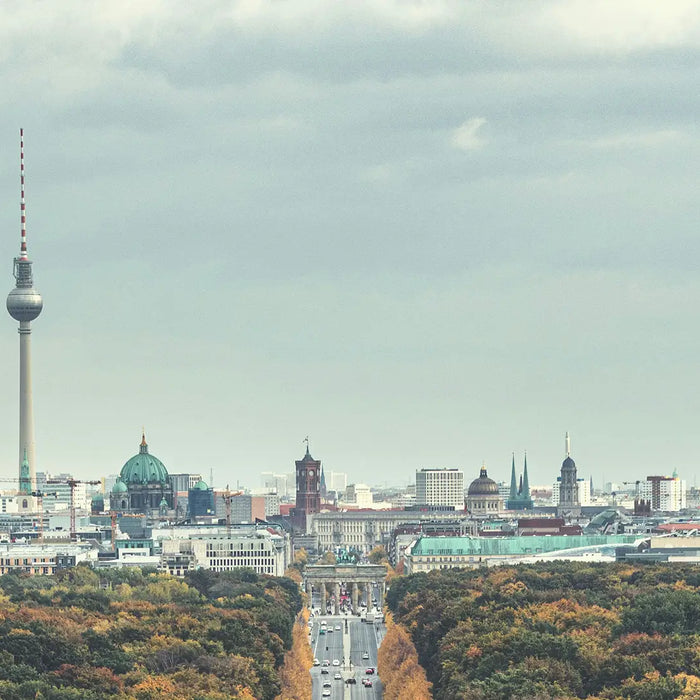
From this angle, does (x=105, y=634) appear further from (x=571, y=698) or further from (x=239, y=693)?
(x=571, y=698)

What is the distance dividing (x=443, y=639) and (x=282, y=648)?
13.0 metres

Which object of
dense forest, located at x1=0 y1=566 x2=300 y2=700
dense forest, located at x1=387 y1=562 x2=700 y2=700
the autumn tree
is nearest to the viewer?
dense forest, located at x1=387 y1=562 x2=700 y2=700

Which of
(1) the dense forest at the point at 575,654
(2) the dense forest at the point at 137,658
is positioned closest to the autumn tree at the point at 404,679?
(1) the dense forest at the point at 575,654

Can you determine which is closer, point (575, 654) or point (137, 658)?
point (575, 654)

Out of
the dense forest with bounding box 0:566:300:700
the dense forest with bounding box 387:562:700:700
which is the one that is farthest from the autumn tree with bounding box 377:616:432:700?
the dense forest with bounding box 0:566:300:700

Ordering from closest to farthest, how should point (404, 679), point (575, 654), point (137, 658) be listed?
1. point (575, 654)
2. point (137, 658)
3. point (404, 679)

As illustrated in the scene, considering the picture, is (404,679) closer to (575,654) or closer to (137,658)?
(575,654)

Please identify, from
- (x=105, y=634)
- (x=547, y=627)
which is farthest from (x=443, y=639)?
(x=105, y=634)

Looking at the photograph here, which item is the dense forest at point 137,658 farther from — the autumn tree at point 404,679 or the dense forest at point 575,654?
the dense forest at point 575,654

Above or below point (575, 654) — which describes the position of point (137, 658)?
below

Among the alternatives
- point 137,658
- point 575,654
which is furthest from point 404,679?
point 137,658

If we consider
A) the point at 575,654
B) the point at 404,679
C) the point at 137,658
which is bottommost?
the point at 404,679

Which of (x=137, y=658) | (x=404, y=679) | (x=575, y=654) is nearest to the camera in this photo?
(x=575, y=654)

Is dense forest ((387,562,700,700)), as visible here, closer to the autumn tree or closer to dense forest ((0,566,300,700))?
the autumn tree
